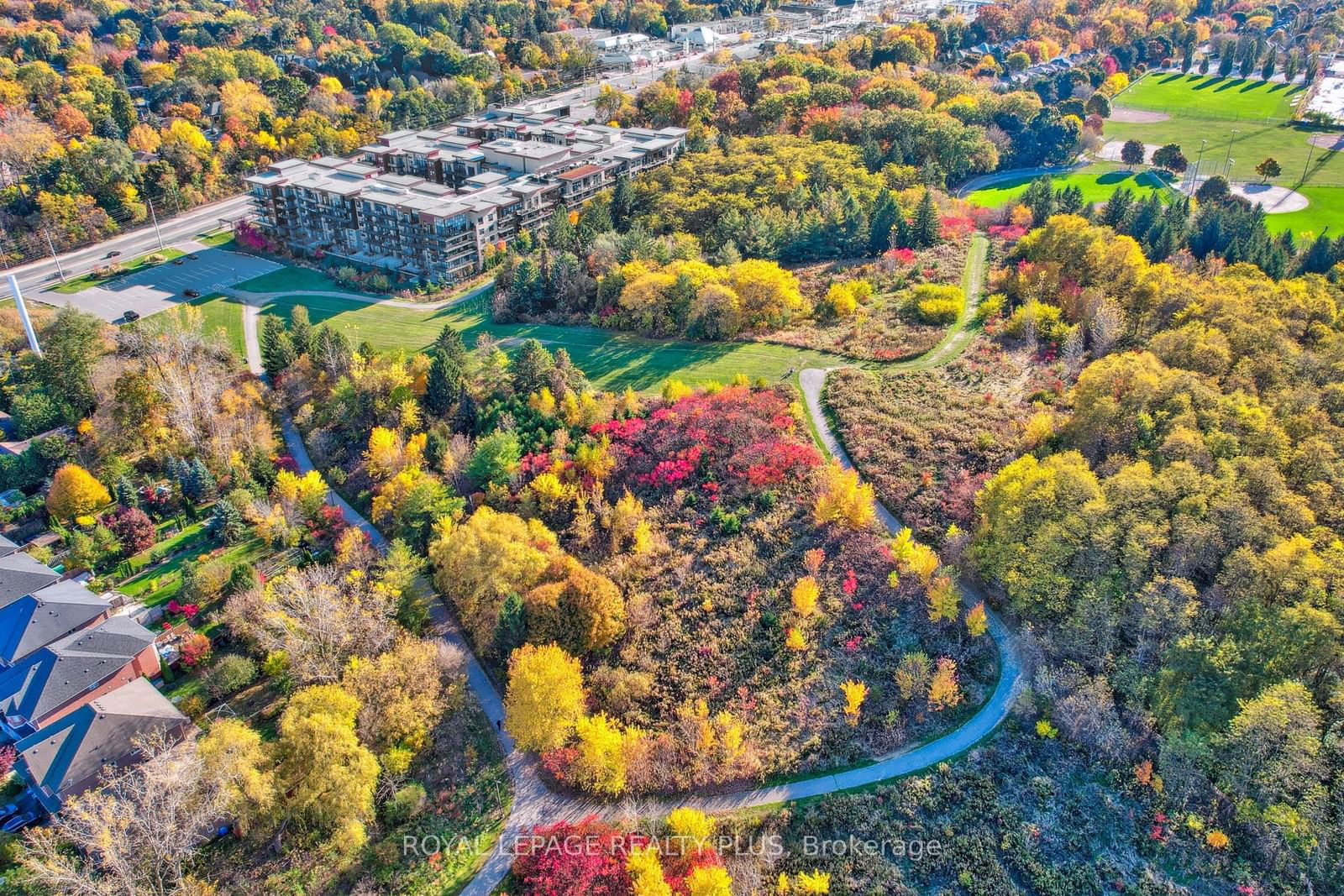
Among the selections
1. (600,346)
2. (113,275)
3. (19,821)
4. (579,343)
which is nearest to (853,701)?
(19,821)

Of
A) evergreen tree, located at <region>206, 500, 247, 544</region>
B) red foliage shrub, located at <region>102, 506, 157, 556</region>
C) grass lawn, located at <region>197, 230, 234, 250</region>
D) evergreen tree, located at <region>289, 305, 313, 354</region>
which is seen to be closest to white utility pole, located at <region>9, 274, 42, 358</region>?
evergreen tree, located at <region>289, 305, 313, 354</region>

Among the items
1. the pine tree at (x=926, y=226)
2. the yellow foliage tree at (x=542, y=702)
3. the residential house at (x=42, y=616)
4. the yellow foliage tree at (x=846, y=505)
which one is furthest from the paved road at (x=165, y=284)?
the yellow foliage tree at (x=846, y=505)

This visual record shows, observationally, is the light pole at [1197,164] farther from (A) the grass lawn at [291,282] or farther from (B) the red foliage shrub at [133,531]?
(B) the red foliage shrub at [133,531]

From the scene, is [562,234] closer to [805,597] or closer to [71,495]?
[71,495]

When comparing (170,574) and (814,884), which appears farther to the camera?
(170,574)

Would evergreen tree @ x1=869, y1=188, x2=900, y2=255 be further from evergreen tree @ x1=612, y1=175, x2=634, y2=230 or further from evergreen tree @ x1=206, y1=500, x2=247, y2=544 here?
evergreen tree @ x1=206, y1=500, x2=247, y2=544

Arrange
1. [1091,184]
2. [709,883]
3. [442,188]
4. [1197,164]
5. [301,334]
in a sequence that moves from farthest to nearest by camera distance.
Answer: [1197,164] → [1091,184] → [442,188] → [301,334] → [709,883]
